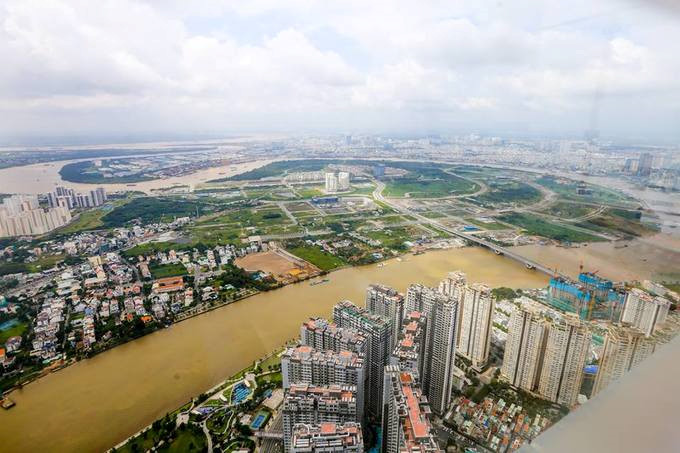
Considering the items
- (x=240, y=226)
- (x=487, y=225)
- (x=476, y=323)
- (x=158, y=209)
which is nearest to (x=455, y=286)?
(x=476, y=323)

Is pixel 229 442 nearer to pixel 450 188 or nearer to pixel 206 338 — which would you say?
pixel 206 338

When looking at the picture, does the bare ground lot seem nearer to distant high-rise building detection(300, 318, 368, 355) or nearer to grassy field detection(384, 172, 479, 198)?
distant high-rise building detection(300, 318, 368, 355)

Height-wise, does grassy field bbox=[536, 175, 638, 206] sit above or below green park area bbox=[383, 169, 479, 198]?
above

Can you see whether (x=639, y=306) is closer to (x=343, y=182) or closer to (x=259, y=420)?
(x=259, y=420)

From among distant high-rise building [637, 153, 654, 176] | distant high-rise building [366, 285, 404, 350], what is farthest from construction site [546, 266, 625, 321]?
distant high-rise building [366, 285, 404, 350]

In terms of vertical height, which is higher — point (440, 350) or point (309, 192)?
point (440, 350)

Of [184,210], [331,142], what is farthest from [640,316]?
[331,142]

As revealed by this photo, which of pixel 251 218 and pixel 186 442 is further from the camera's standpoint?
pixel 251 218

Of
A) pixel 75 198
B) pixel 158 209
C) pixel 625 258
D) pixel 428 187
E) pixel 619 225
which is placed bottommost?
pixel 158 209
